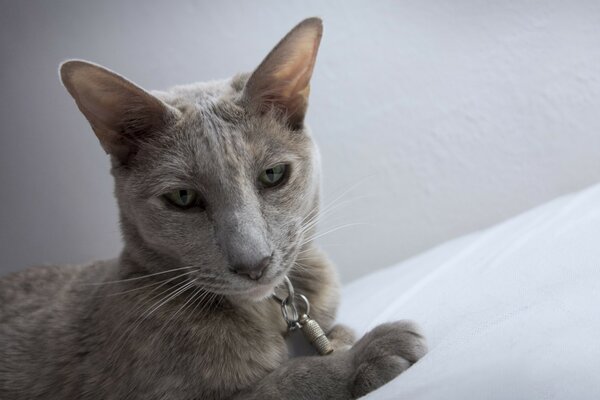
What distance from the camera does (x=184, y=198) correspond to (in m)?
1.11

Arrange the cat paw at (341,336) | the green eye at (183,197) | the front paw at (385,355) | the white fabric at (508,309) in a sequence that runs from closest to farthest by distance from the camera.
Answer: the white fabric at (508,309)
the front paw at (385,355)
the green eye at (183,197)
the cat paw at (341,336)

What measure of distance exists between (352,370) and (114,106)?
65 cm

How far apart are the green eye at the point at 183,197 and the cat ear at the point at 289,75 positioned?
22 centimetres

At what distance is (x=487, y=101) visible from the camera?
1870mm

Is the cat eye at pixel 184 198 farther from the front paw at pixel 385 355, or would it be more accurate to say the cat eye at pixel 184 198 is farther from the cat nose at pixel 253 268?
the front paw at pixel 385 355

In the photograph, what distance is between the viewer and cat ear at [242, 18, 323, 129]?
112 centimetres

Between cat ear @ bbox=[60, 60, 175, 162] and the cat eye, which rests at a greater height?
cat ear @ bbox=[60, 60, 175, 162]

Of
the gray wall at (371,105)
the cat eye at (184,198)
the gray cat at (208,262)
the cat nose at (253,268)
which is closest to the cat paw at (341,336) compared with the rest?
the gray cat at (208,262)

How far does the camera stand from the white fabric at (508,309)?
2.45 feet

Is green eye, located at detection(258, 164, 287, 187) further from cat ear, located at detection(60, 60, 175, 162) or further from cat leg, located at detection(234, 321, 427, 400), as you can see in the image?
cat leg, located at detection(234, 321, 427, 400)

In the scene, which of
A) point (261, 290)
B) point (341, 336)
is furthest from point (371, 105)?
point (261, 290)

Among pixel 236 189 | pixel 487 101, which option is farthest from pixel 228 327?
pixel 487 101

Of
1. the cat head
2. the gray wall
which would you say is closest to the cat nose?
the cat head

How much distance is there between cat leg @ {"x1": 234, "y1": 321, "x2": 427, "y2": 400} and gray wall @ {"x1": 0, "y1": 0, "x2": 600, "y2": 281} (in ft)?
3.02
